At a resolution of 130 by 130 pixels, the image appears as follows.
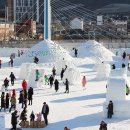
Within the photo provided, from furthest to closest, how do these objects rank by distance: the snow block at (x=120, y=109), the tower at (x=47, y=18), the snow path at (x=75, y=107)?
1. the tower at (x=47, y=18)
2. the snow block at (x=120, y=109)
3. the snow path at (x=75, y=107)

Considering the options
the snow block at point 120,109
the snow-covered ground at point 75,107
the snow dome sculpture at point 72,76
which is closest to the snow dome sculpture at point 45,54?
the snow-covered ground at point 75,107

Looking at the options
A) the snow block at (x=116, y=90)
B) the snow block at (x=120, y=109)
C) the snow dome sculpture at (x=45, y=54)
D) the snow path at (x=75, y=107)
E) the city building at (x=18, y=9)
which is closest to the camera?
the snow path at (x=75, y=107)

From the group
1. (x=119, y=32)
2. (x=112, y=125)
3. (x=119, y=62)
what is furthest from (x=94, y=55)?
(x=119, y=32)

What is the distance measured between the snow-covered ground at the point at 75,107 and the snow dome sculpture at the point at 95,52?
41.4ft

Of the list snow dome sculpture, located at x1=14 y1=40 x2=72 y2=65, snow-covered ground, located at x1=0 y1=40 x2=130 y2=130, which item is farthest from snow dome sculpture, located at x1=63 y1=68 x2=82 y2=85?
snow dome sculpture, located at x1=14 y1=40 x2=72 y2=65

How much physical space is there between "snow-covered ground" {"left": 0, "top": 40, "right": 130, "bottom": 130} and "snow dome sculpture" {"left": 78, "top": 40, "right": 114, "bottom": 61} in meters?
12.6

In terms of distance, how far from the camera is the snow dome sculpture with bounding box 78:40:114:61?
147 ft

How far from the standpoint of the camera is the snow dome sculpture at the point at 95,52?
147ft

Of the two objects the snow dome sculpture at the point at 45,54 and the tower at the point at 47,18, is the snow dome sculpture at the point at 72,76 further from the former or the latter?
the tower at the point at 47,18

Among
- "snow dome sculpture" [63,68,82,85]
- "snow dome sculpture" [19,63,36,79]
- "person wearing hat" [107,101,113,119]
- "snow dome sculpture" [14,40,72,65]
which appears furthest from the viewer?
"snow dome sculpture" [14,40,72,65]

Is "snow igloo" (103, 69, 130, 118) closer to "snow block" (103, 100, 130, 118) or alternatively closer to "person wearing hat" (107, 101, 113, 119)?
"snow block" (103, 100, 130, 118)

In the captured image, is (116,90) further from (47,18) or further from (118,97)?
(47,18)

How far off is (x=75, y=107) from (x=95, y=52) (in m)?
23.4

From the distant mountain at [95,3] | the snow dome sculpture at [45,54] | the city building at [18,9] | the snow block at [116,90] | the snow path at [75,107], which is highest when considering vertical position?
the distant mountain at [95,3]
